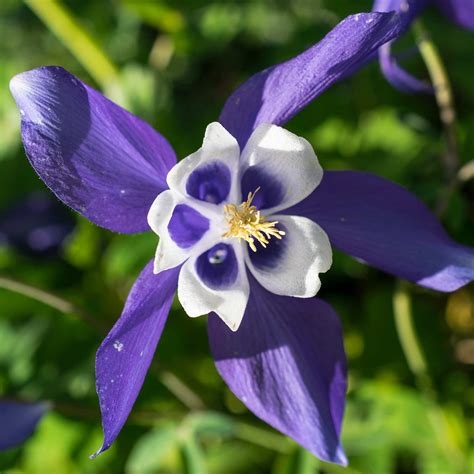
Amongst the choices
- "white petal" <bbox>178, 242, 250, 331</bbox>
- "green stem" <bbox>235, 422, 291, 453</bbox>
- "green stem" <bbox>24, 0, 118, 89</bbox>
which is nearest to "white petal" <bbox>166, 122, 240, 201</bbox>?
"white petal" <bbox>178, 242, 250, 331</bbox>

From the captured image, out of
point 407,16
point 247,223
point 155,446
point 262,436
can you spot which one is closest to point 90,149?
point 247,223

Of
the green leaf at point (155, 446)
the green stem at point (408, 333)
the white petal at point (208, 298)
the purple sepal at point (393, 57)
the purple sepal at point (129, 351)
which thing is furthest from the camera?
the green stem at point (408, 333)

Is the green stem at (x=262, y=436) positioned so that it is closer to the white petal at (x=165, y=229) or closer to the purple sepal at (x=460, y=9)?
the white petal at (x=165, y=229)

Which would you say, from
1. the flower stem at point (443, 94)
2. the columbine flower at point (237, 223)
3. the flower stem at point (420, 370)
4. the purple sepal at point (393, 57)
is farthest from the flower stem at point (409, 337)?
the columbine flower at point (237, 223)

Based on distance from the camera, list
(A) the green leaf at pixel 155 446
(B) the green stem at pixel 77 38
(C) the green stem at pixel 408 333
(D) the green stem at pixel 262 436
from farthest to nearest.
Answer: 1. (B) the green stem at pixel 77 38
2. (C) the green stem at pixel 408 333
3. (D) the green stem at pixel 262 436
4. (A) the green leaf at pixel 155 446

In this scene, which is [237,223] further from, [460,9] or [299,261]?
[460,9]

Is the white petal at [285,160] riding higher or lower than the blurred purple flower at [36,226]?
higher

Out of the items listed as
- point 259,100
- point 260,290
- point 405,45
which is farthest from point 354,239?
point 405,45
